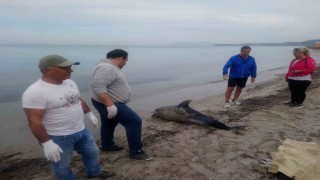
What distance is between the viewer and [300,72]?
27.8ft

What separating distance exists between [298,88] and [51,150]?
741cm

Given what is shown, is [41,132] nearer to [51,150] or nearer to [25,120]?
[51,150]

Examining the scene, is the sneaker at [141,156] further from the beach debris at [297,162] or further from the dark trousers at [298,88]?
the dark trousers at [298,88]

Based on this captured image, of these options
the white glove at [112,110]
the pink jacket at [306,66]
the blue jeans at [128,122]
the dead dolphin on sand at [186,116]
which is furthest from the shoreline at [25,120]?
the pink jacket at [306,66]

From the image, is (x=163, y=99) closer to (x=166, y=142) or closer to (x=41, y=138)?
(x=166, y=142)

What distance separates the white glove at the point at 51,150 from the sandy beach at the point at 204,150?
132 cm

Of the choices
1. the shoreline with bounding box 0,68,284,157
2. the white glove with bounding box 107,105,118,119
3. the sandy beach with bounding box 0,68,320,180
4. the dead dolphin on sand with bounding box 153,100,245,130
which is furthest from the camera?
the dead dolphin on sand with bounding box 153,100,245,130

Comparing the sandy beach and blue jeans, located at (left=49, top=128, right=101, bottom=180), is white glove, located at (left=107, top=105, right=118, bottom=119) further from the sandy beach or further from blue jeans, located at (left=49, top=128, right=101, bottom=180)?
the sandy beach

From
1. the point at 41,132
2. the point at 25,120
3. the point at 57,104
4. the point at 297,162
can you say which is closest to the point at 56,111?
the point at 57,104

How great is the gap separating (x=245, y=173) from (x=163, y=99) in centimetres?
835

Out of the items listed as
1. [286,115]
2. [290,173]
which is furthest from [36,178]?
[286,115]

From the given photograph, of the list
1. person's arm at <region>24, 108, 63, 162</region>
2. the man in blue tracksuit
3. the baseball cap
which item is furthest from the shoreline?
the baseball cap

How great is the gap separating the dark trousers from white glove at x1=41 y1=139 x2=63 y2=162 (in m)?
7.20

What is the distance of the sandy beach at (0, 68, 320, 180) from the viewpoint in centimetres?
488
